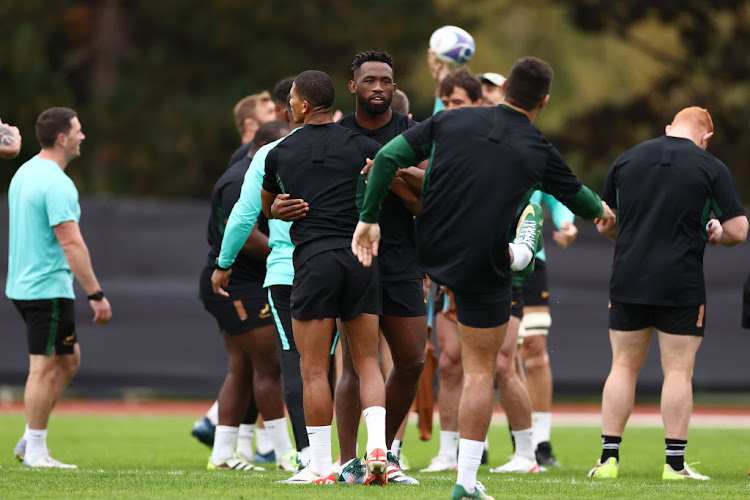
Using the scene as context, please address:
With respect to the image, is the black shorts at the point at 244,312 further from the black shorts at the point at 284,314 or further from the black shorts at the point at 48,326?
the black shorts at the point at 48,326

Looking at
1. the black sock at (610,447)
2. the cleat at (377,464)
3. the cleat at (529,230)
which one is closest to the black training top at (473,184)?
the cleat at (529,230)

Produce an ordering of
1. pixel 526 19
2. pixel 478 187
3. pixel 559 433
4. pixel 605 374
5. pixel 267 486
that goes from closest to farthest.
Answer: pixel 478 187
pixel 267 486
pixel 559 433
pixel 605 374
pixel 526 19

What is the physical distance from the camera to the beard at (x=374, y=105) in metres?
6.89

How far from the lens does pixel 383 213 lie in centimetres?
690

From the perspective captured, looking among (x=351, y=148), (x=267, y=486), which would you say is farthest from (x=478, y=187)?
(x=267, y=486)

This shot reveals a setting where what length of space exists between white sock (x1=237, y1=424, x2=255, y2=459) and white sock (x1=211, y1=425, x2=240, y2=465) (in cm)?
59

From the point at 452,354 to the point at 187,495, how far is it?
2885 mm

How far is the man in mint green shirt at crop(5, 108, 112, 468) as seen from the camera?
27.6 feet

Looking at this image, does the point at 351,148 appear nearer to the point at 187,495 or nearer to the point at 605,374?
the point at 187,495

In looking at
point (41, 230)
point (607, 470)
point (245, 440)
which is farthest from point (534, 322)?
point (41, 230)

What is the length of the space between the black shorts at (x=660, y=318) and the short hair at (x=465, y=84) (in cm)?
172

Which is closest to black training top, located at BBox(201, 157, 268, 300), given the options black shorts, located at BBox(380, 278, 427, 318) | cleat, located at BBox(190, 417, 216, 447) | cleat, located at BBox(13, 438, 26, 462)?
cleat, located at BBox(190, 417, 216, 447)

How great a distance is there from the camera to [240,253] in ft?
27.8

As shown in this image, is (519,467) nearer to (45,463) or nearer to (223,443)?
(223,443)
